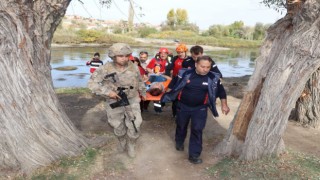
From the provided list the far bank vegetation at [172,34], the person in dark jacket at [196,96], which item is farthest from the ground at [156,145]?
the far bank vegetation at [172,34]

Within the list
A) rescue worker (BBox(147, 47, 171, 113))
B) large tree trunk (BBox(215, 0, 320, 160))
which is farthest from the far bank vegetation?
large tree trunk (BBox(215, 0, 320, 160))

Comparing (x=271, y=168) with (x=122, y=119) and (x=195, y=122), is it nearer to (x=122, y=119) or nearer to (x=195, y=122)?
(x=195, y=122)

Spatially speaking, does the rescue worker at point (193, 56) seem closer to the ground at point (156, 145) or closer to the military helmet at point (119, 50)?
the ground at point (156, 145)

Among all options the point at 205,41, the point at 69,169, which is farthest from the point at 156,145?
the point at 205,41

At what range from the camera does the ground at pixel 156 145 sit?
4957 millimetres

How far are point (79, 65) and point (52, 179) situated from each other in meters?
20.2

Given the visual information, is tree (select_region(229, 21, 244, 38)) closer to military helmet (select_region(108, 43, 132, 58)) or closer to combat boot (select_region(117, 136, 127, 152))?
combat boot (select_region(117, 136, 127, 152))

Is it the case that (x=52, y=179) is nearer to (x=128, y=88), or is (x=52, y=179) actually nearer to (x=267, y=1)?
(x=128, y=88)

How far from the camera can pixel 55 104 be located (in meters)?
5.14

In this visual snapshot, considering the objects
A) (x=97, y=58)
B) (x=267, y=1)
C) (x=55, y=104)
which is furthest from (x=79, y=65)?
(x=55, y=104)

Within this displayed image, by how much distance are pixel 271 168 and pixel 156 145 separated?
1.95 m

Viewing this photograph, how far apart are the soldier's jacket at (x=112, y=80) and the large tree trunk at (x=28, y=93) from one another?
0.69 m

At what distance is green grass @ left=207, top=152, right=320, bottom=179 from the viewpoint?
4.63m

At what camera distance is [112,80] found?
505 centimetres
